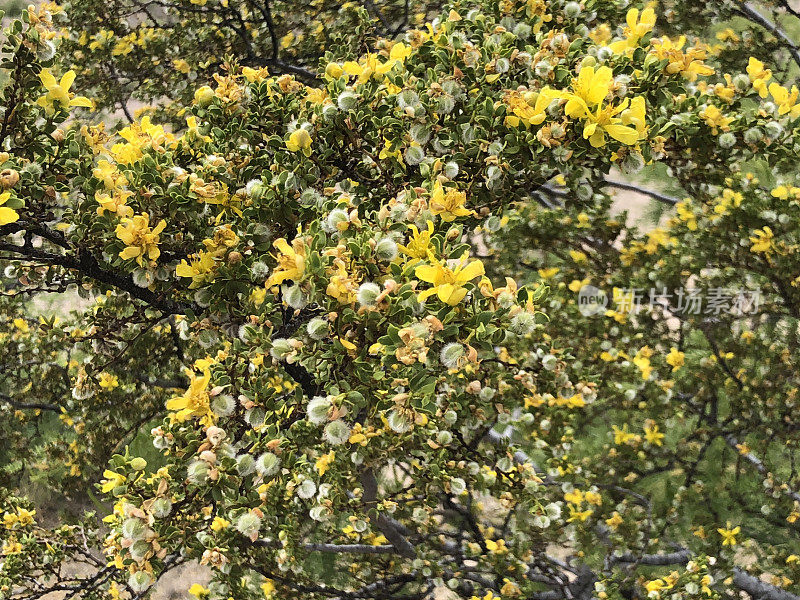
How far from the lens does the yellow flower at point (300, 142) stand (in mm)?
1342

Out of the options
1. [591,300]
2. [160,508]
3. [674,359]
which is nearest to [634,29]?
[160,508]

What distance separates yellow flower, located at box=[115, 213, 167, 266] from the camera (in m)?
1.28

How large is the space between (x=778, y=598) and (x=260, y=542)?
2.61 metres

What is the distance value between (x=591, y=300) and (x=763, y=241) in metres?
1.24

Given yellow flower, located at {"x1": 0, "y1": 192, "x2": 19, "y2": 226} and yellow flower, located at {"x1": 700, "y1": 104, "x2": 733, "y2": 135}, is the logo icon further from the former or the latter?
yellow flower, located at {"x1": 0, "y1": 192, "x2": 19, "y2": 226}

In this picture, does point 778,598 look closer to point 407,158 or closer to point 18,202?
point 407,158

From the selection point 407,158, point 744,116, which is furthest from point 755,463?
point 407,158

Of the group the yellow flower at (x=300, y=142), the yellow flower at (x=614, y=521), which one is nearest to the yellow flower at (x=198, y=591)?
the yellow flower at (x=614, y=521)

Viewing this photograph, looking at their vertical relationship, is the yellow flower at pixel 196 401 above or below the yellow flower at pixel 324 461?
below

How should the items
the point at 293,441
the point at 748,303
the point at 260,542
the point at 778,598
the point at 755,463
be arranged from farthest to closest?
the point at 748,303, the point at 755,463, the point at 778,598, the point at 260,542, the point at 293,441

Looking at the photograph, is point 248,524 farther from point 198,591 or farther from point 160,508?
point 198,591

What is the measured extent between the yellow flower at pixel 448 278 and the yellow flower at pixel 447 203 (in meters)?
0.24

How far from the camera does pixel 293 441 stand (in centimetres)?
134

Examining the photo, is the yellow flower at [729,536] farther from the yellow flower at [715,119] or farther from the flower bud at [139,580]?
the flower bud at [139,580]
